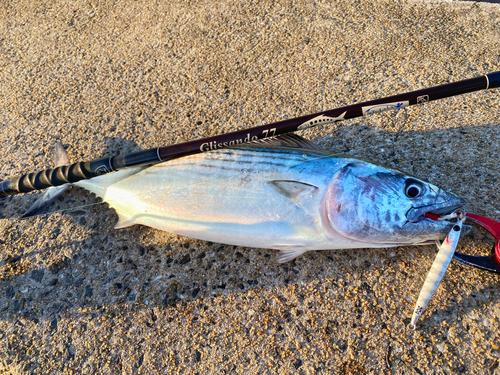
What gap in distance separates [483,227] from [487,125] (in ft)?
2.92

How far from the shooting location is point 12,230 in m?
2.26

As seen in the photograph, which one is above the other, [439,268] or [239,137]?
[239,137]

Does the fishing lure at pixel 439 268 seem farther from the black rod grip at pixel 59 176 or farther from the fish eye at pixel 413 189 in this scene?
the black rod grip at pixel 59 176

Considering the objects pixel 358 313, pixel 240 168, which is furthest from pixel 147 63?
pixel 358 313

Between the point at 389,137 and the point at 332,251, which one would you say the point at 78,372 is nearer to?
the point at 332,251

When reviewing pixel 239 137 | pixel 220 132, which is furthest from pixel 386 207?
pixel 220 132

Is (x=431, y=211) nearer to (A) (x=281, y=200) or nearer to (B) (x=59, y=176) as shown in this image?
(A) (x=281, y=200)

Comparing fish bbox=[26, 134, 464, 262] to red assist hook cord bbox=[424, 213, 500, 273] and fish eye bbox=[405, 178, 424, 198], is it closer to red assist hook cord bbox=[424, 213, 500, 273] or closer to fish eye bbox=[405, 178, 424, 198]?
fish eye bbox=[405, 178, 424, 198]

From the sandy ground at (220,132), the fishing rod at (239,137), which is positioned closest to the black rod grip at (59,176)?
the fishing rod at (239,137)

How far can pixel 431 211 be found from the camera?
5.42 feet

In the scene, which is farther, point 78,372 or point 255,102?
point 255,102

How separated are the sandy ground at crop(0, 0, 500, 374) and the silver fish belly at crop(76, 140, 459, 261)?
0.64 feet

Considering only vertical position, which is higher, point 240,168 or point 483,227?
point 240,168

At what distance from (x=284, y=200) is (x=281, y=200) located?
2 cm
